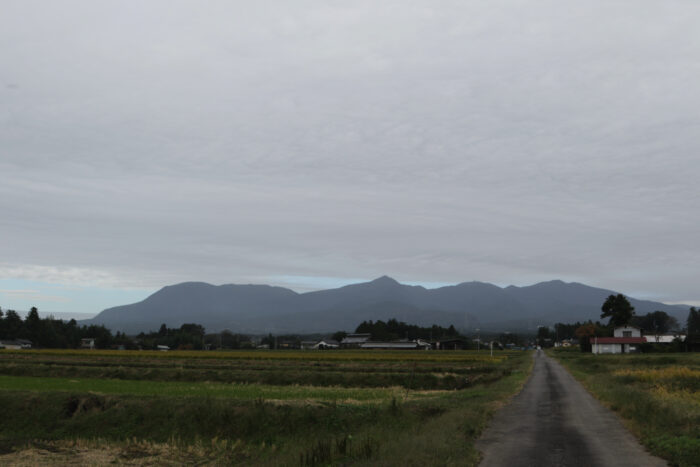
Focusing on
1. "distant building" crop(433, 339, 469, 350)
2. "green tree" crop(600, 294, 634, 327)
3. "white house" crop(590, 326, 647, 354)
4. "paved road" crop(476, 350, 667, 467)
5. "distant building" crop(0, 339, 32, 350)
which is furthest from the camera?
"distant building" crop(433, 339, 469, 350)

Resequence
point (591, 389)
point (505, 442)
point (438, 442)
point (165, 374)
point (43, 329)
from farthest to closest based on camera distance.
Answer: point (43, 329)
point (165, 374)
point (591, 389)
point (505, 442)
point (438, 442)

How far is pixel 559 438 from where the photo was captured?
63.9 feet

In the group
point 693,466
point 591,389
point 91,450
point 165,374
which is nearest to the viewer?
point 693,466

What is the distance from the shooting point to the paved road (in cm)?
1586

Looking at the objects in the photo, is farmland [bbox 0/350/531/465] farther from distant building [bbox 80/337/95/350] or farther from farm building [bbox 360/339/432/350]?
distant building [bbox 80/337/95/350]

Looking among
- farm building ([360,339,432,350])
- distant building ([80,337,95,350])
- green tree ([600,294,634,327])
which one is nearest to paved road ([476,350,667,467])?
green tree ([600,294,634,327])

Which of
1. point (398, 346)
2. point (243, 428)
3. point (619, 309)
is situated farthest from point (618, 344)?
point (243, 428)

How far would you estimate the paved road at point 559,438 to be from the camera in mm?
15859

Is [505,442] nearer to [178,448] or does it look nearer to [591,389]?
[178,448]

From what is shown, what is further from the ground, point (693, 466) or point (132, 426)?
point (693, 466)

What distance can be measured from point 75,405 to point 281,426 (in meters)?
13.2

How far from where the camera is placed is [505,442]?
19.0 m

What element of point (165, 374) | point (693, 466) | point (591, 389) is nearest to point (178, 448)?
point (693, 466)

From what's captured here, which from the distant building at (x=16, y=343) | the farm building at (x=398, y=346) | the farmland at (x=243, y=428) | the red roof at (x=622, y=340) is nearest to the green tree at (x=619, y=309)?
the red roof at (x=622, y=340)
